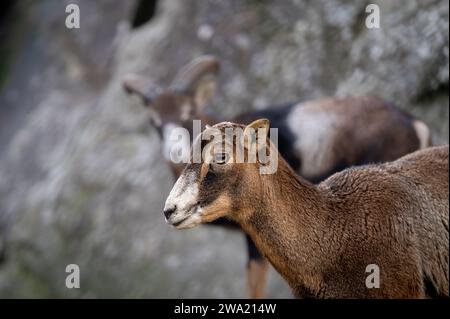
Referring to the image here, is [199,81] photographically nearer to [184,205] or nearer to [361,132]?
[361,132]

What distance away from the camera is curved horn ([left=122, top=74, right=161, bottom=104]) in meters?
9.58

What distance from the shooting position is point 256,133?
17.8ft

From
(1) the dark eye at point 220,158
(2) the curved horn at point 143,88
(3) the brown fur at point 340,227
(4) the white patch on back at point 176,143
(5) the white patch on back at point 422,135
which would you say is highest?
(2) the curved horn at point 143,88

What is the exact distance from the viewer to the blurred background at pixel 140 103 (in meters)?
10.1

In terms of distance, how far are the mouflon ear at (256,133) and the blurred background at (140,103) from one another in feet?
14.0

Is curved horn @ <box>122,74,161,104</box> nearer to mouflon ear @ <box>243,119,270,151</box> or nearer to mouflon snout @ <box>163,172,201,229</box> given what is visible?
mouflon ear @ <box>243,119,270,151</box>

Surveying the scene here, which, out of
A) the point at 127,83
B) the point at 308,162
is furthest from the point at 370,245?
the point at 127,83

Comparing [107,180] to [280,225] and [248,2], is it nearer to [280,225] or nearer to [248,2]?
[248,2]

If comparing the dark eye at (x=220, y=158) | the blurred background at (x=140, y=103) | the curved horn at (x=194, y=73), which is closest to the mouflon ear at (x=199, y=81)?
the curved horn at (x=194, y=73)

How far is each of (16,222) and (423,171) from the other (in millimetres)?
8848

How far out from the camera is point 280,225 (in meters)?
5.63

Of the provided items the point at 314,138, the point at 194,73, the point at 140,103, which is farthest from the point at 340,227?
the point at 140,103

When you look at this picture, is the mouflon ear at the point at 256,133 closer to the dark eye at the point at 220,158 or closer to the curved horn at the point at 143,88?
the dark eye at the point at 220,158

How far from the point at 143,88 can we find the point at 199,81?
0.68 m
